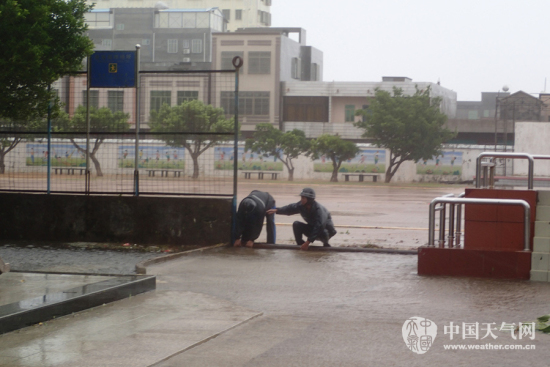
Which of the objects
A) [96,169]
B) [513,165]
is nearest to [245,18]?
[513,165]

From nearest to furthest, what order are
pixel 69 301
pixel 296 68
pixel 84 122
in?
1. pixel 69 301
2. pixel 84 122
3. pixel 296 68

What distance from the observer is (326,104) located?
65000 mm

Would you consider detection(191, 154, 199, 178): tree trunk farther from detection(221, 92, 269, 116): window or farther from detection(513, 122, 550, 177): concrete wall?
detection(221, 92, 269, 116): window

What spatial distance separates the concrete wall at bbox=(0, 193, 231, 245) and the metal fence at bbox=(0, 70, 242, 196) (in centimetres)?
23

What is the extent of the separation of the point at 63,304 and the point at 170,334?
1.23 metres

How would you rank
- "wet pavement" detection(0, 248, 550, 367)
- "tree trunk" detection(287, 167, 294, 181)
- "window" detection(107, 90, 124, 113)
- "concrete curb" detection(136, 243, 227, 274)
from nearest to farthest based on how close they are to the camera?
1. "wet pavement" detection(0, 248, 550, 367)
2. "concrete curb" detection(136, 243, 227, 274)
3. "window" detection(107, 90, 124, 113)
4. "tree trunk" detection(287, 167, 294, 181)

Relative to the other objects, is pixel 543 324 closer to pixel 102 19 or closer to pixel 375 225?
pixel 375 225

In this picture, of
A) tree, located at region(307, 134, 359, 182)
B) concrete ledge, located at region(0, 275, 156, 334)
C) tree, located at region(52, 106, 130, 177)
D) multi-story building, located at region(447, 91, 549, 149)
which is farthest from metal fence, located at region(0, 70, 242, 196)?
multi-story building, located at region(447, 91, 549, 149)

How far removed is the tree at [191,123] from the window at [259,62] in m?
51.0

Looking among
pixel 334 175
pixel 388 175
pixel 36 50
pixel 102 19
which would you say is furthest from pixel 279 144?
pixel 36 50

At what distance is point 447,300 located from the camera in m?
7.77

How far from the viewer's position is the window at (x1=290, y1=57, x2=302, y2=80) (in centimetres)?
6906

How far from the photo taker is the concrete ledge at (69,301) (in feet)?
20.2

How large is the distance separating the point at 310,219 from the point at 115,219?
343 cm
